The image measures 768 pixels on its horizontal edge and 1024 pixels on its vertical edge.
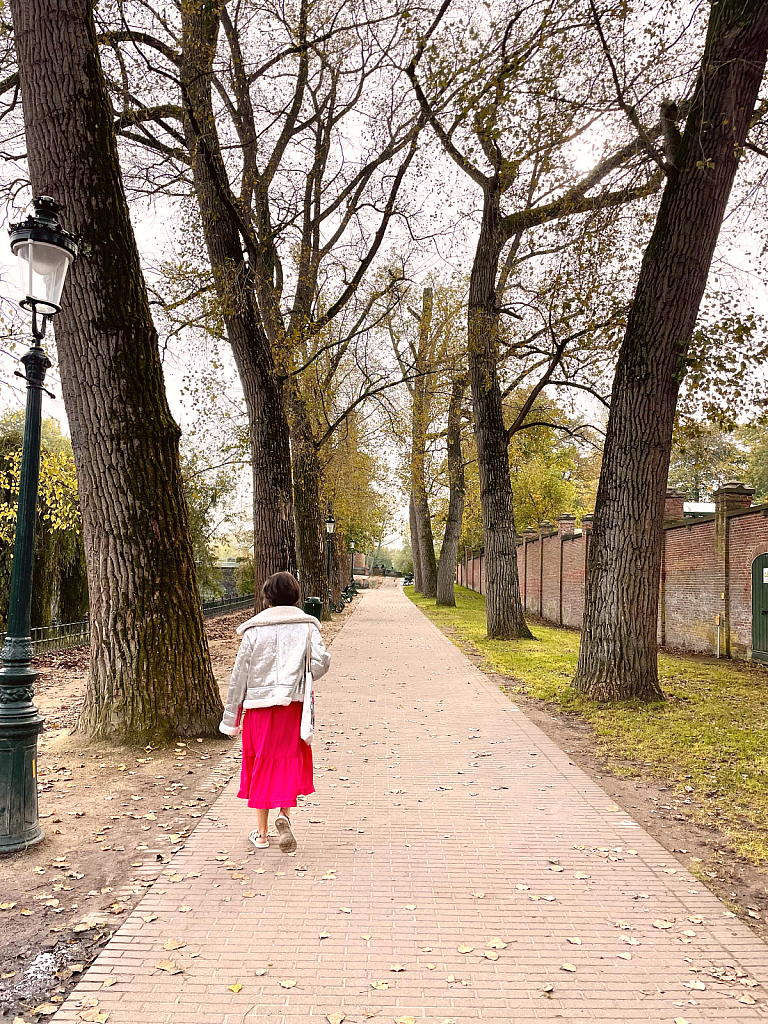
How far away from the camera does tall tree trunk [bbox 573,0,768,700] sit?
897cm

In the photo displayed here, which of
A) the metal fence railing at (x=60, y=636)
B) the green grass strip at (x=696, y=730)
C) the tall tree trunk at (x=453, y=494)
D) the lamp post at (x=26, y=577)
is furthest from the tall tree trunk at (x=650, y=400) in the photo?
the tall tree trunk at (x=453, y=494)

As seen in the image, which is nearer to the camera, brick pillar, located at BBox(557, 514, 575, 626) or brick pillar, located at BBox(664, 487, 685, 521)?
brick pillar, located at BBox(664, 487, 685, 521)

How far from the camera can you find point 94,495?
7004mm

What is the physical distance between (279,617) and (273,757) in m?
0.88

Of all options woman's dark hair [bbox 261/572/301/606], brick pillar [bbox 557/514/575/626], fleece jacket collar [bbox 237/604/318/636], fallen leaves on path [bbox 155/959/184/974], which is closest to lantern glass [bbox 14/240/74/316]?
woman's dark hair [bbox 261/572/301/606]

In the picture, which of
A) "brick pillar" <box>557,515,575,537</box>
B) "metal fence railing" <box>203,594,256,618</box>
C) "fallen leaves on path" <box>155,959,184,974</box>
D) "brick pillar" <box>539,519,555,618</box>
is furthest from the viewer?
"brick pillar" <box>539,519,555,618</box>

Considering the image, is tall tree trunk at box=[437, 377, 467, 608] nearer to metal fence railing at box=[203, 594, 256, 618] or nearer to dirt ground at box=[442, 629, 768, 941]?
metal fence railing at box=[203, 594, 256, 618]

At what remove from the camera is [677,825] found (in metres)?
5.31

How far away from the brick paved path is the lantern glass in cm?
372

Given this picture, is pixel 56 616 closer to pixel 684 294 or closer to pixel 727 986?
pixel 684 294

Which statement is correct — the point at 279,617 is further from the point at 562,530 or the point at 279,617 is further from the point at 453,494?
the point at 453,494

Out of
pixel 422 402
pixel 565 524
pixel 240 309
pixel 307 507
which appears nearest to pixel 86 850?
pixel 240 309

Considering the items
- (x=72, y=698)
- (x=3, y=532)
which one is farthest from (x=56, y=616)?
(x=72, y=698)

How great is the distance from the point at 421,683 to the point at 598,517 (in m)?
4.00
